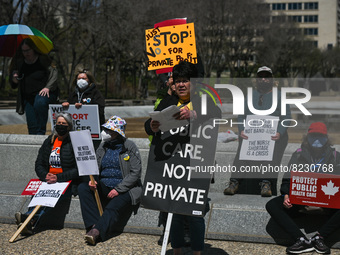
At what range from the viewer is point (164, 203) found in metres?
4.71

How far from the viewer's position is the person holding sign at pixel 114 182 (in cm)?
601

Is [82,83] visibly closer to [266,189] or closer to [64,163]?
[64,163]

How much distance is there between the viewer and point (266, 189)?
6.47 metres

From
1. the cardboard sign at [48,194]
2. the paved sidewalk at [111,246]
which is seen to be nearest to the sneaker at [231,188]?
the paved sidewalk at [111,246]

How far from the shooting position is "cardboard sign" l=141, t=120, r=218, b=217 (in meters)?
4.61

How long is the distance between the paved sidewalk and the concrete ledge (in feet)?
0.41

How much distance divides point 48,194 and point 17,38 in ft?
13.8

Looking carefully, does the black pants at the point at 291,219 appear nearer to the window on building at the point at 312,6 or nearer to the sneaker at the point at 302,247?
the sneaker at the point at 302,247

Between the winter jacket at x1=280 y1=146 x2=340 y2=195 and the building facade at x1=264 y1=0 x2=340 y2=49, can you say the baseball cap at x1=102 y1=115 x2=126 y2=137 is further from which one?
the building facade at x1=264 y1=0 x2=340 y2=49

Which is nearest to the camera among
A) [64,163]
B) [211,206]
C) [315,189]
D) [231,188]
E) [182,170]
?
[182,170]

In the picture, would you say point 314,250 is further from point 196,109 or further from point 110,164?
point 110,164

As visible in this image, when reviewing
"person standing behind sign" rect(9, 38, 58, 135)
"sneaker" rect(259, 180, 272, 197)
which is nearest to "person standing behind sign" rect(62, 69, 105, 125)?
"person standing behind sign" rect(9, 38, 58, 135)

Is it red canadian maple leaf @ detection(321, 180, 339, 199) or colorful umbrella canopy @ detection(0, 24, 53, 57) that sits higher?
colorful umbrella canopy @ detection(0, 24, 53, 57)

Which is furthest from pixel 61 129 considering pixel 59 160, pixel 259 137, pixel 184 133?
pixel 259 137
